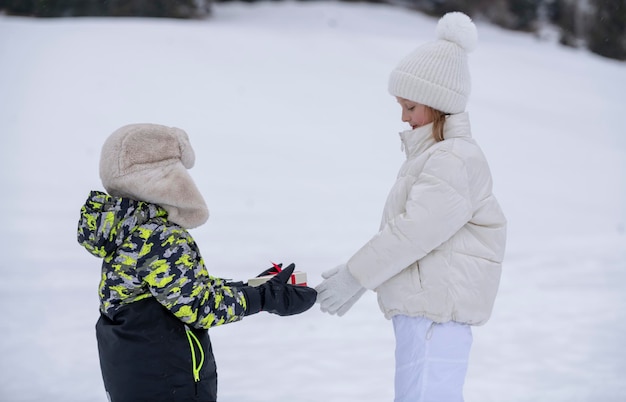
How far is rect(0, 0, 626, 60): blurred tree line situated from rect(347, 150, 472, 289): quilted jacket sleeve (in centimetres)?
1599

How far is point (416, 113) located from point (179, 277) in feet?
3.25

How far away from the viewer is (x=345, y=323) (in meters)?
4.88

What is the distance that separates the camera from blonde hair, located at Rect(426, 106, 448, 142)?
2454 millimetres

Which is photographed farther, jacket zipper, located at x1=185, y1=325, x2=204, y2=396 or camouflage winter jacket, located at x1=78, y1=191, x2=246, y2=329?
jacket zipper, located at x1=185, y1=325, x2=204, y2=396

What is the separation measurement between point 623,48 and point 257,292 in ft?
65.5

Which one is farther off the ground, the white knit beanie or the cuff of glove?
the white knit beanie

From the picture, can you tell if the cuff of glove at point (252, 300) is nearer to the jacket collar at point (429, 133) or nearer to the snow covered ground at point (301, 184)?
the jacket collar at point (429, 133)

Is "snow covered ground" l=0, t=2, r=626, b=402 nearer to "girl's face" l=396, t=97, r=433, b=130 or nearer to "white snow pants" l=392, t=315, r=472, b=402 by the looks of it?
"white snow pants" l=392, t=315, r=472, b=402

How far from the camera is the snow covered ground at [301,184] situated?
4.23 meters

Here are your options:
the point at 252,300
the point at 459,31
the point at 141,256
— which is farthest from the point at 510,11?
the point at 141,256

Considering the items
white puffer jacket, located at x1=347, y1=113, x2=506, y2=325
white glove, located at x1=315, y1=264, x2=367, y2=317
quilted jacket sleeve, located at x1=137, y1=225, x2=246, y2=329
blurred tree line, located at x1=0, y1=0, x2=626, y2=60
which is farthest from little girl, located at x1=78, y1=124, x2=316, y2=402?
blurred tree line, located at x1=0, y1=0, x2=626, y2=60

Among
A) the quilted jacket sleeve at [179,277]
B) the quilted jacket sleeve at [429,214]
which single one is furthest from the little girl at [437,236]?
the quilted jacket sleeve at [179,277]

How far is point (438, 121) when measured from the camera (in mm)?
2482

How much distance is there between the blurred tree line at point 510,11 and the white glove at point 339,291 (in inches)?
619
